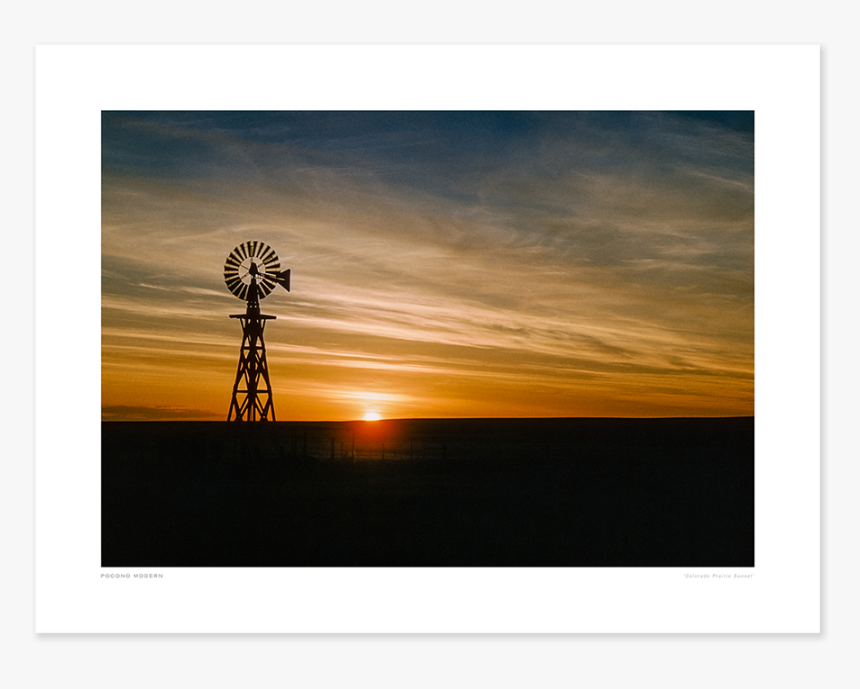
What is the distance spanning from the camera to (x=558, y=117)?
→ 202 inches

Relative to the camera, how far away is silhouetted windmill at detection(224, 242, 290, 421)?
17.9 feet

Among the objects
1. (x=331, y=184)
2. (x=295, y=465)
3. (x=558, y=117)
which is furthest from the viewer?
(x=295, y=465)

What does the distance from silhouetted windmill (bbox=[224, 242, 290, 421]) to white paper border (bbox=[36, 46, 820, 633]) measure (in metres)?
1.09

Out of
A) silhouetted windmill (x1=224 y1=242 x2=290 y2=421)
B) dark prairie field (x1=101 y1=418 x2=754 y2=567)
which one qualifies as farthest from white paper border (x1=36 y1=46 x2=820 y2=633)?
silhouetted windmill (x1=224 y1=242 x2=290 y2=421)

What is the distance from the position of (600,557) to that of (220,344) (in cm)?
361

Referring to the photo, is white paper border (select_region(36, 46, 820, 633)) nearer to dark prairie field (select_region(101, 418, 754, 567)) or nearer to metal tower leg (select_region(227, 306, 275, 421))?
dark prairie field (select_region(101, 418, 754, 567))

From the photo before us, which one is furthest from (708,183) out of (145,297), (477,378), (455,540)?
(145,297)

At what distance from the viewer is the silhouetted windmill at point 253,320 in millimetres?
5453
